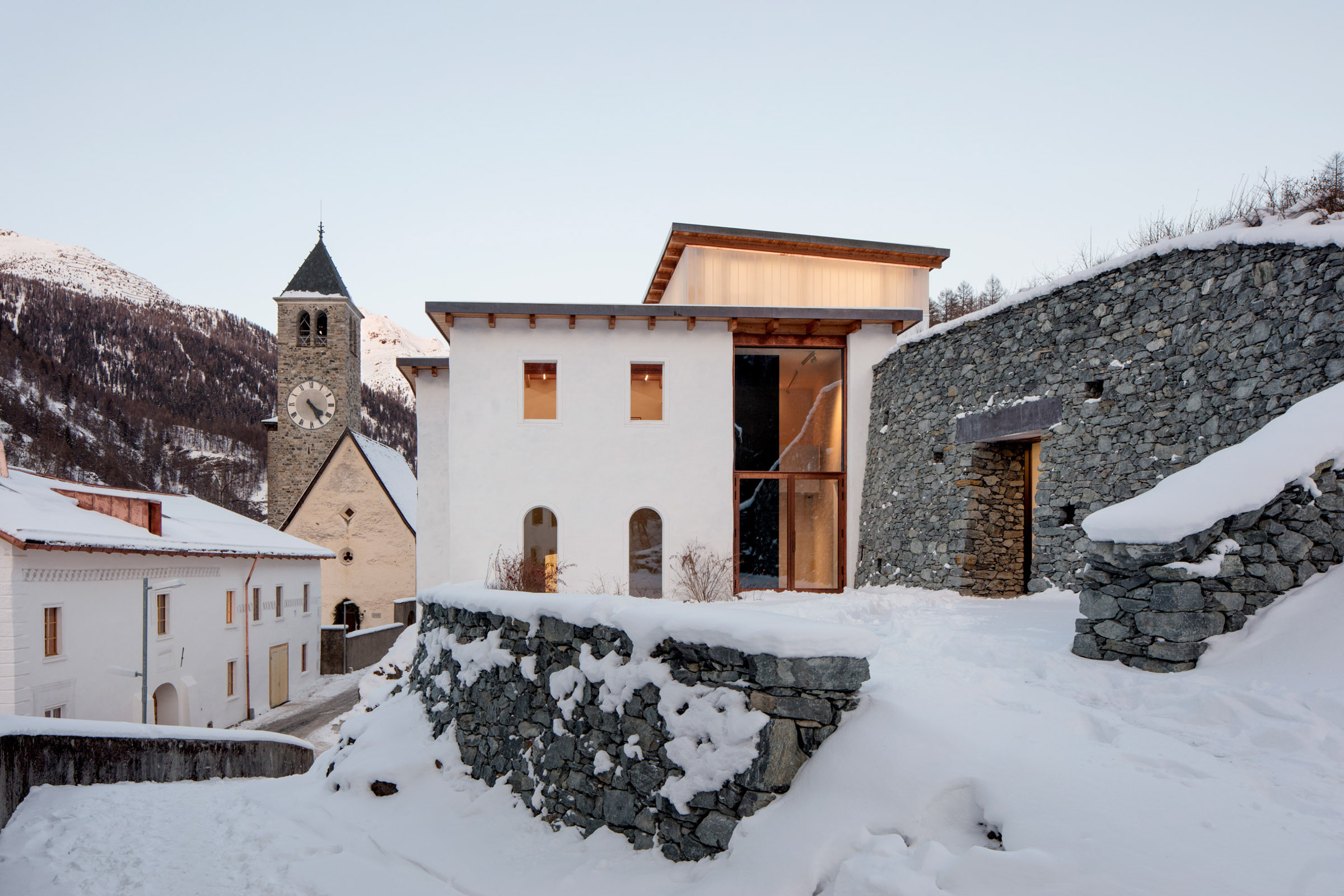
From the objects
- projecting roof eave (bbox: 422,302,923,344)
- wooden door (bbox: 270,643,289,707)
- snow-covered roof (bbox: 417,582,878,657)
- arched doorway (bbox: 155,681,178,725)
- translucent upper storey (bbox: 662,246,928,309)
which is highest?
translucent upper storey (bbox: 662,246,928,309)

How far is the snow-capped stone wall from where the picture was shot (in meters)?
3.96

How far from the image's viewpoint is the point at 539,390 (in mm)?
14117

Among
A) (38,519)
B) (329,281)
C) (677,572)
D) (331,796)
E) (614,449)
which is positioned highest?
(329,281)

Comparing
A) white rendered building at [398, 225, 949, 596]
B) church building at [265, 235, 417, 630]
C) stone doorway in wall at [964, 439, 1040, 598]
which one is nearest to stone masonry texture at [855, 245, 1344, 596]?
stone doorway in wall at [964, 439, 1040, 598]

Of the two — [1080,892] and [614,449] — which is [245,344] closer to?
A: [614,449]

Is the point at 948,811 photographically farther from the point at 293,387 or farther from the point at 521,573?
the point at 293,387

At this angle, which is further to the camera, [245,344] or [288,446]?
[245,344]

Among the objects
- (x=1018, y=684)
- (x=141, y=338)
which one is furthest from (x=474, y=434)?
(x=141, y=338)

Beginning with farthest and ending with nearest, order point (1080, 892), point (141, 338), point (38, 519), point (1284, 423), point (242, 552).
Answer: point (141, 338) → point (242, 552) → point (38, 519) → point (1284, 423) → point (1080, 892)

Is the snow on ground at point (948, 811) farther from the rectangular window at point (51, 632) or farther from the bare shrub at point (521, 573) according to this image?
the rectangular window at point (51, 632)

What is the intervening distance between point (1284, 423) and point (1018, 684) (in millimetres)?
3120

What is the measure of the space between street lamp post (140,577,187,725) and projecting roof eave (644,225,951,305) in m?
10.9

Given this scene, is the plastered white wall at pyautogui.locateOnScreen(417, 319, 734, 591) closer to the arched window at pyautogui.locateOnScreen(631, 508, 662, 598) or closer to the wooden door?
the arched window at pyautogui.locateOnScreen(631, 508, 662, 598)

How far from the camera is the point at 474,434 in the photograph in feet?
45.1
